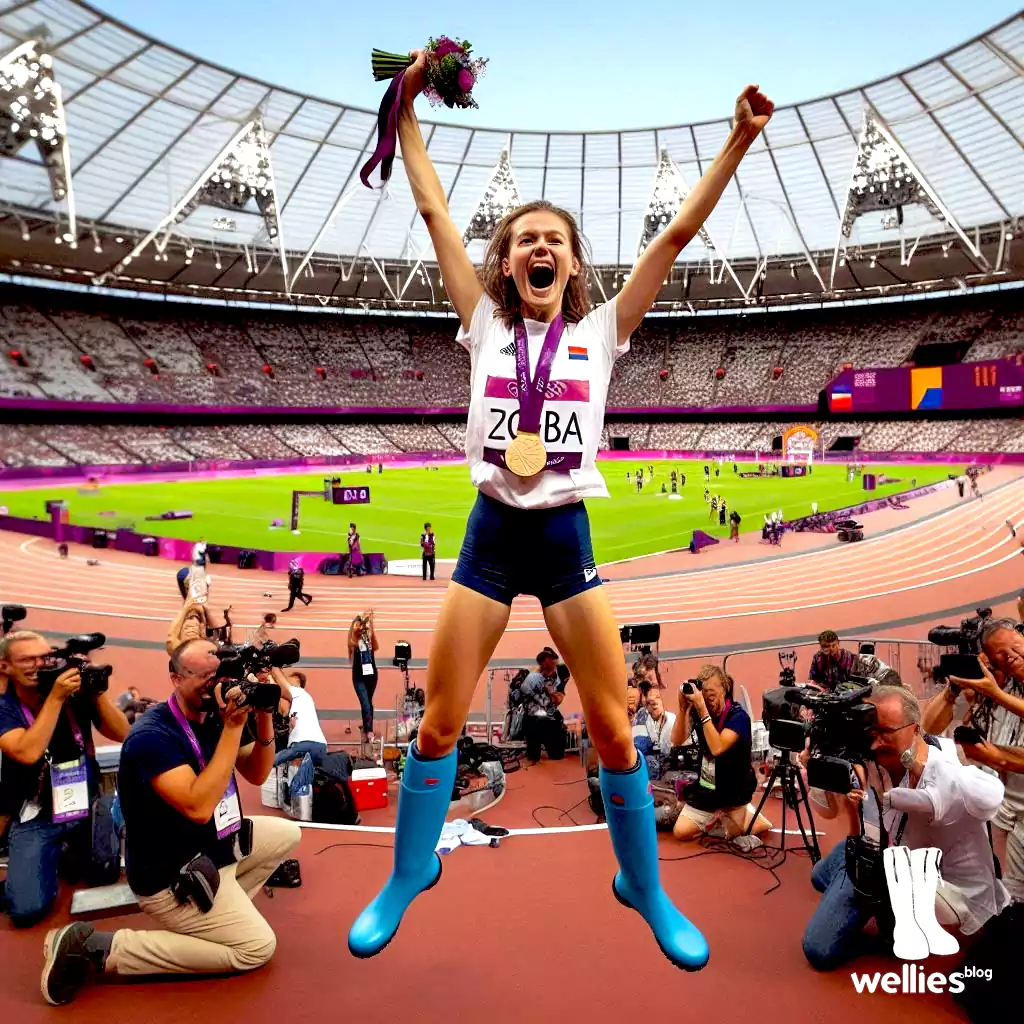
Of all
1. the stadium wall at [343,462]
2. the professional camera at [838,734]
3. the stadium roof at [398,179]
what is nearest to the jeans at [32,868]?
the professional camera at [838,734]

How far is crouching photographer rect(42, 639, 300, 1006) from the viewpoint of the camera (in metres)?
3.53

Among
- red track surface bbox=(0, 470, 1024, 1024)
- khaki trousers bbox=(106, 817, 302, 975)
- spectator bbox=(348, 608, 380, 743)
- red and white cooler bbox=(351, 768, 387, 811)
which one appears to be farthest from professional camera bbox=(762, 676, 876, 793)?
spectator bbox=(348, 608, 380, 743)

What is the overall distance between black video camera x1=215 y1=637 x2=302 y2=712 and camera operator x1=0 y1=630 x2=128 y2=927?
105 centimetres

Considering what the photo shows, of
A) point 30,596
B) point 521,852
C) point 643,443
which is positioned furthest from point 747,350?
point 521,852

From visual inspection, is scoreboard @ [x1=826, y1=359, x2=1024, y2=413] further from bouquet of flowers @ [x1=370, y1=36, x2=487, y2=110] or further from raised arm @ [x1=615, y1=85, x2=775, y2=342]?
bouquet of flowers @ [x1=370, y1=36, x2=487, y2=110]

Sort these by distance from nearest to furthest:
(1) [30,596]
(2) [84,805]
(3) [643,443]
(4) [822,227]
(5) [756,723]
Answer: (2) [84,805], (5) [756,723], (1) [30,596], (4) [822,227], (3) [643,443]

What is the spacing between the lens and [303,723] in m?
6.85

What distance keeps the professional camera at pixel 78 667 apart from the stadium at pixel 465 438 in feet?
3.79

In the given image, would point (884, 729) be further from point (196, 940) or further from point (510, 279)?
point (196, 940)

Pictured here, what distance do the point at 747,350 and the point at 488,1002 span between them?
66.5 m

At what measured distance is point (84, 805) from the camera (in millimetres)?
4562

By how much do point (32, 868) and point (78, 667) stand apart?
44.9 inches

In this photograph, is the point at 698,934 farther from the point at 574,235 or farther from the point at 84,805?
the point at 84,805

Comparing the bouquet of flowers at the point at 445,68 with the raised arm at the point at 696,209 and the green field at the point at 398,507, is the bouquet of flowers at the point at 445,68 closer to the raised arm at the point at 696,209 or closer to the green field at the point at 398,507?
the raised arm at the point at 696,209
